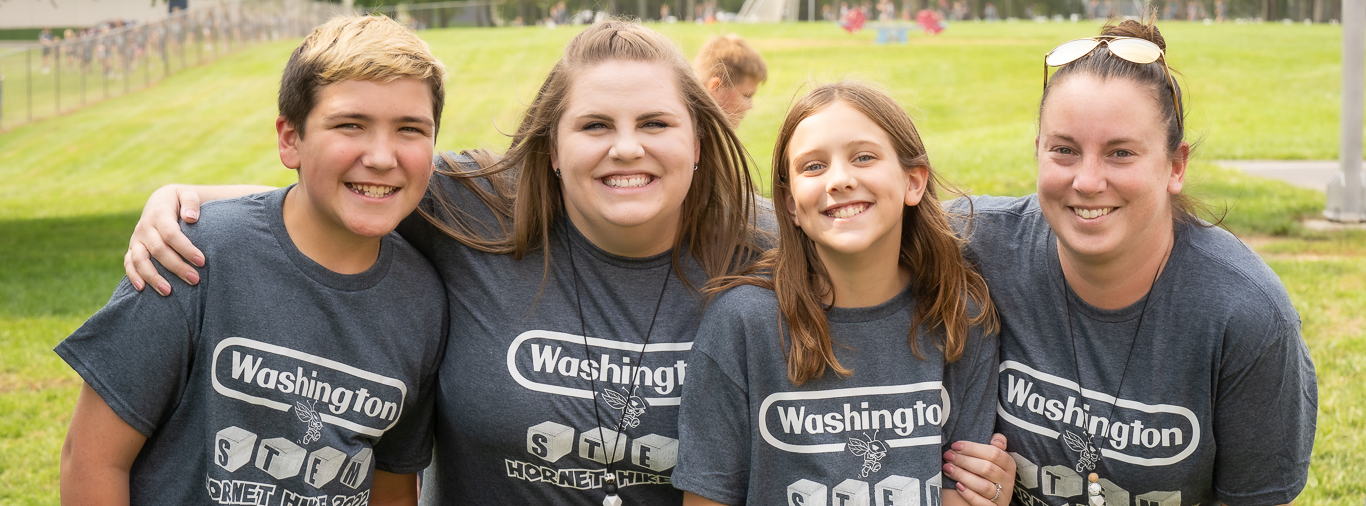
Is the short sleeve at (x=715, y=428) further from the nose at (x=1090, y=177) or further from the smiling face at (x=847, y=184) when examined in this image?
the nose at (x=1090, y=177)

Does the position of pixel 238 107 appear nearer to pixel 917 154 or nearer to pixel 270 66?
pixel 270 66

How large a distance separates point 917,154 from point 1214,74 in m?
28.2

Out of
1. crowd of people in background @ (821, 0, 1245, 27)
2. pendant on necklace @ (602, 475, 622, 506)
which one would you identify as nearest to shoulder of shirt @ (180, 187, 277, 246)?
pendant on necklace @ (602, 475, 622, 506)

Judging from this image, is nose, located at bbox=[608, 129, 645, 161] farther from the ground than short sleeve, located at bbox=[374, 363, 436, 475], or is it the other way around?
nose, located at bbox=[608, 129, 645, 161]

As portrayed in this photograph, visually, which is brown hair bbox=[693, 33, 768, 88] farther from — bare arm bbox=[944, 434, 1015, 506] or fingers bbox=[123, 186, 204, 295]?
fingers bbox=[123, 186, 204, 295]

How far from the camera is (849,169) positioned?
2691mm

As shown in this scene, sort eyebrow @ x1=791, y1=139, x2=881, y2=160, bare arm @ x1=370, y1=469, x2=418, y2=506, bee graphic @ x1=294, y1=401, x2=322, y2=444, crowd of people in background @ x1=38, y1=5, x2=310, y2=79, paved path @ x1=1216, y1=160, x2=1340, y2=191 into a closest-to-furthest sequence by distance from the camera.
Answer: bee graphic @ x1=294, y1=401, x2=322, y2=444 → eyebrow @ x1=791, y1=139, x2=881, y2=160 → bare arm @ x1=370, y1=469, x2=418, y2=506 → paved path @ x1=1216, y1=160, x2=1340, y2=191 → crowd of people in background @ x1=38, y1=5, x2=310, y2=79

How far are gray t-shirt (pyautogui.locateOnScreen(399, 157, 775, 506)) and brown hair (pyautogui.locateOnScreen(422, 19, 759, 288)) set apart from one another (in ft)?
0.21

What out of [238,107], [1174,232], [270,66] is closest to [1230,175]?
[1174,232]

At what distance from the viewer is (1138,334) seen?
2654mm

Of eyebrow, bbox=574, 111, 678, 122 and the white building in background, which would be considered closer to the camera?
eyebrow, bbox=574, 111, 678, 122

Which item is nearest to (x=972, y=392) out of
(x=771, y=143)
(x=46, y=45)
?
(x=771, y=143)

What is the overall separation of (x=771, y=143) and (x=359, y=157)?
14759 millimetres

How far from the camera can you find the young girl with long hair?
8.68 ft
